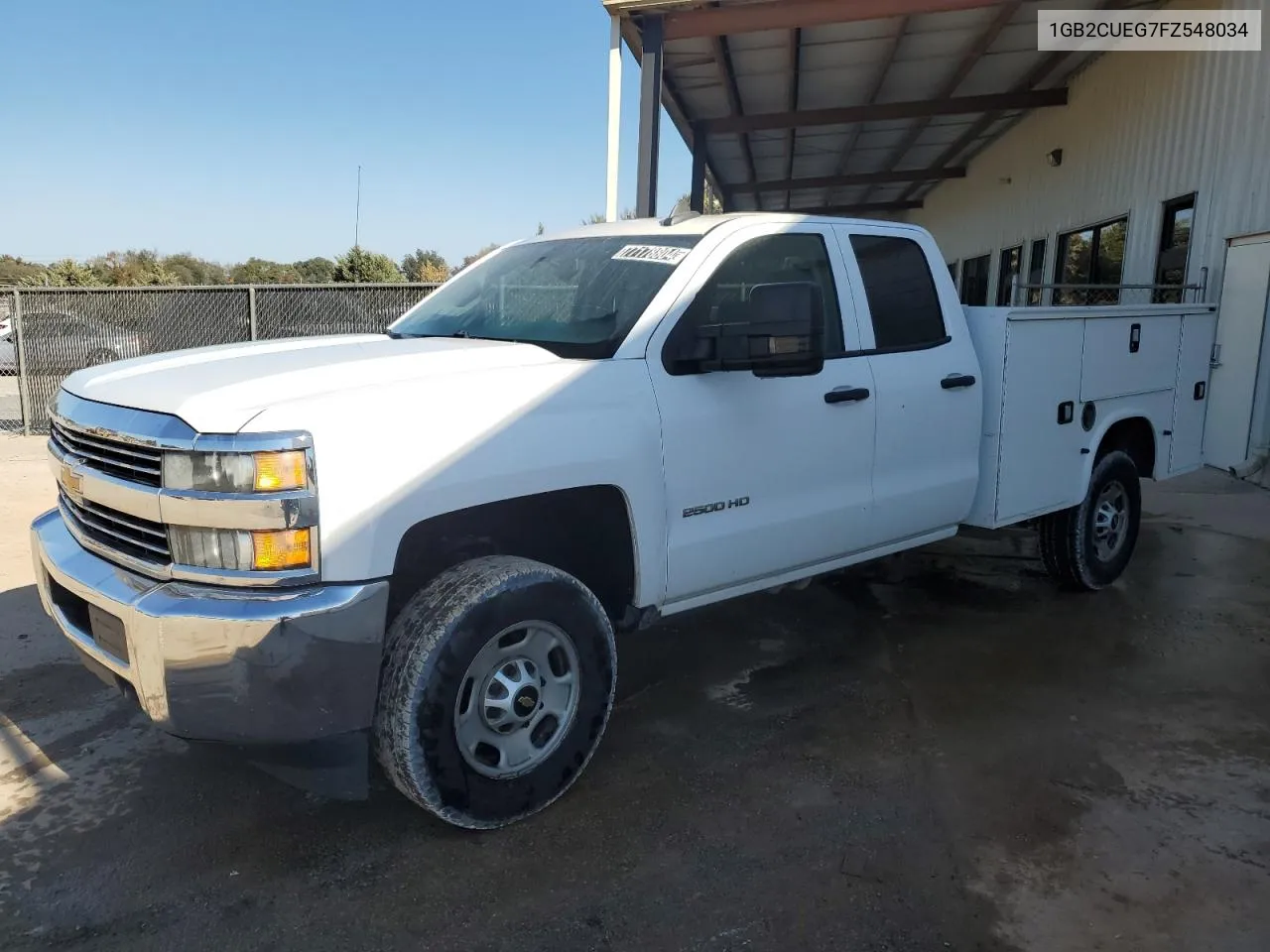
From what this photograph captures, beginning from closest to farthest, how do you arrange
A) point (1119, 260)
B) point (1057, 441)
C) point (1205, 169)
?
point (1057, 441) < point (1205, 169) < point (1119, 260)

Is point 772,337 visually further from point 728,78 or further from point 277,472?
point 728,78

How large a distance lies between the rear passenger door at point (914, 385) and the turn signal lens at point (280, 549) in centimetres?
253

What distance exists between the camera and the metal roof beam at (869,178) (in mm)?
20047

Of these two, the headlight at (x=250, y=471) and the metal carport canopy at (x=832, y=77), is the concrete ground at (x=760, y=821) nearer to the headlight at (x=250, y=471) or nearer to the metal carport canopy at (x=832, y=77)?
the headlight at (x=250, y=471)

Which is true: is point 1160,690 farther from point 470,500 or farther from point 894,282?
point 470,500

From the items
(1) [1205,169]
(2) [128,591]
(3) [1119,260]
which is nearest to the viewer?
(2) [128,591]

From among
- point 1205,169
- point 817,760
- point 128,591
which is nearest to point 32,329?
point 128,591

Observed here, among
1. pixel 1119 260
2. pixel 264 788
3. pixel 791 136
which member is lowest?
pixel 264 788

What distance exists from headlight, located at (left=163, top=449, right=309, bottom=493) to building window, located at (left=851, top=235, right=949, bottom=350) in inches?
105

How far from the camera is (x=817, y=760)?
3562 millimetres

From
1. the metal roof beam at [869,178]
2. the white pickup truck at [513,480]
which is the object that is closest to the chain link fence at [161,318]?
the white pickup truck at [513,480]

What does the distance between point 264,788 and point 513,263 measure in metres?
2.44

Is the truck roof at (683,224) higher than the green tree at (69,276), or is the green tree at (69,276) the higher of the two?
the green tree at (69,276)

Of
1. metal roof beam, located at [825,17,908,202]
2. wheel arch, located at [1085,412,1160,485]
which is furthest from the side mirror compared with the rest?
metal roof beam, located at [825,17,908,202]
